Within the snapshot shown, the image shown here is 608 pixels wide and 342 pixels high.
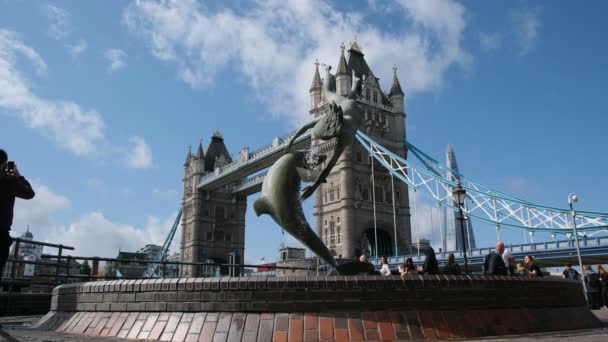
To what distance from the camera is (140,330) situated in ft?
14.0

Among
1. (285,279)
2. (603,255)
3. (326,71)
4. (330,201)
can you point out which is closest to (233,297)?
(285,279)

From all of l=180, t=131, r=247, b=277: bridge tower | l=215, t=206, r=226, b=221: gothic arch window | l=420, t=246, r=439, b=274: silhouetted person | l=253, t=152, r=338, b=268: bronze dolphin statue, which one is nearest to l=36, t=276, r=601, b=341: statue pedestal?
l=420, t=246, r=439, b=274: silhouetted person

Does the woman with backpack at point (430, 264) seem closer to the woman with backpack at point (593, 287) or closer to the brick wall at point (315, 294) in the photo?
the brick wall at point (315, 294)

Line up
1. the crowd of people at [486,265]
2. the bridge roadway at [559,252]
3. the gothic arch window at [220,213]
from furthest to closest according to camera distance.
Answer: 1. the gothic arch window at [220,213]
2. the bridge roadway at [559,252]
3. the crowd of people at [486,265]

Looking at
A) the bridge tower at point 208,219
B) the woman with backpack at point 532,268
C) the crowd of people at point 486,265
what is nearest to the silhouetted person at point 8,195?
the crowd of people at point 486,265

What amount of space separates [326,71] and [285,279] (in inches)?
162

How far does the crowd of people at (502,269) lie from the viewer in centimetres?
614

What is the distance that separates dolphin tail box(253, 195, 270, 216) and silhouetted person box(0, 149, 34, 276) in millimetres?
2879

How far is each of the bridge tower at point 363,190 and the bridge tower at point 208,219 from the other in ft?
63.9

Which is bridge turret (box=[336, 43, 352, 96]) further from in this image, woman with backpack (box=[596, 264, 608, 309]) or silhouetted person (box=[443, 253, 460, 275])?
silhouetted person (box=[443, 253, 460, 275])

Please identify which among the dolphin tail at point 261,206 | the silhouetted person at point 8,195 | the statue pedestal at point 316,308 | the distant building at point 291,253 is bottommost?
the statue pedestal at point 316,308

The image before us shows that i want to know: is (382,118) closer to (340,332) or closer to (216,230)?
(216,230)

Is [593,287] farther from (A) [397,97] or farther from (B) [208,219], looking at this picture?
(B) [208,219]

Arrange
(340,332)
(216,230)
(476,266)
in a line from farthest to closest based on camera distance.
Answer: (216,230) → (476,266) → (340,332)
